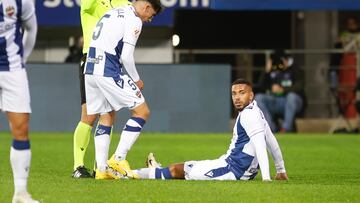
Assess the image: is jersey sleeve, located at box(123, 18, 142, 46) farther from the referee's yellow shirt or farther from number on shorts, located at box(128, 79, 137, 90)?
the referee's yellow shirt

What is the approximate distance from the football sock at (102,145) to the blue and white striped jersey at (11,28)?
2600 mm

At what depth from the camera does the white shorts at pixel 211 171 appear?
12.0m

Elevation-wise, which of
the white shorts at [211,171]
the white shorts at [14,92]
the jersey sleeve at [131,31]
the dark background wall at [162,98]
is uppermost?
the jersey sleeve at [131,31]

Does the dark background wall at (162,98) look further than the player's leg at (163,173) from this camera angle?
Yes

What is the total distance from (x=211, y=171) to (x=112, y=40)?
1673 mm

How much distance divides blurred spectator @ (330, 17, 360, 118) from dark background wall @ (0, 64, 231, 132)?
2721 millimetres

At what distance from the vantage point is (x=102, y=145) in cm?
1212

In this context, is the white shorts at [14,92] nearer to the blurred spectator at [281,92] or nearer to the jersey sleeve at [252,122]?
the jersey sleeve at [252,122]

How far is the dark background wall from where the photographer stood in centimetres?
2328

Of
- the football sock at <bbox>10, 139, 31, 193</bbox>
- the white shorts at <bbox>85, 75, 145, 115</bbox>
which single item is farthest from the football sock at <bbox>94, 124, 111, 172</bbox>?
the football sock at <bbox>10, 139, 31, 193</bbox>

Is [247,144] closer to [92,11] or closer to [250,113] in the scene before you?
[250,113]

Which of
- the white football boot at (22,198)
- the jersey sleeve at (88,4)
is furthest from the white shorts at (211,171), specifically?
the white football boot at (22,198)

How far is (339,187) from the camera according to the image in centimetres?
1141

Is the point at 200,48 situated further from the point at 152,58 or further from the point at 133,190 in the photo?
the point at 133,190
